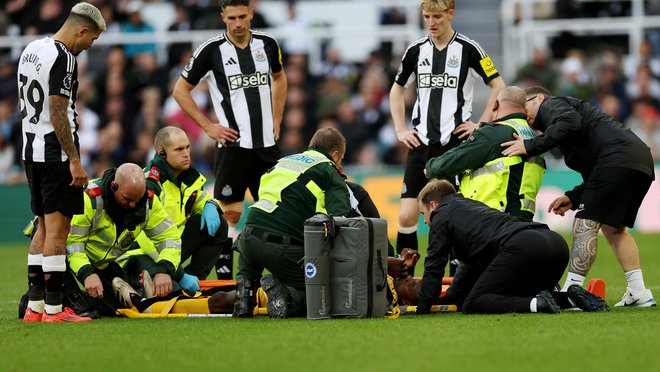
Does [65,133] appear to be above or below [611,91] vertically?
above

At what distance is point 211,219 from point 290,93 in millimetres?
9940

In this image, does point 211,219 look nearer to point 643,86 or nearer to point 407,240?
point 407,240

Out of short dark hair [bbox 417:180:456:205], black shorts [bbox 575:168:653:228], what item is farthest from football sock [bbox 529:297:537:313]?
black shorts [bbox 575:168:653:228]

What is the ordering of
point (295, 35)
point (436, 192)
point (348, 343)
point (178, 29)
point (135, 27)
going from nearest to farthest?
point (348, 343) → point (436, 192) → point (295, 35) → point (178, 29) → point (135, 27)

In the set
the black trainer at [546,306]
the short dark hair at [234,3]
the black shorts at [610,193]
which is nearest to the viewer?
the black trainer at [546,306]

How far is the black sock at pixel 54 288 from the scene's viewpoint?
8.80 meters

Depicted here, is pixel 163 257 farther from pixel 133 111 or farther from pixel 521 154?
pixel 133 111

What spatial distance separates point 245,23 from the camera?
1101 cm

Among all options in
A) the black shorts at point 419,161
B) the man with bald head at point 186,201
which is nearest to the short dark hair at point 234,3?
the man with bald head at point 186,201

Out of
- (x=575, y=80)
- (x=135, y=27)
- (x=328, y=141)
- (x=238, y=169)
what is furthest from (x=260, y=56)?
(x=135, y=27)

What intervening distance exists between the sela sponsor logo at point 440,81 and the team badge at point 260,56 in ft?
5.19

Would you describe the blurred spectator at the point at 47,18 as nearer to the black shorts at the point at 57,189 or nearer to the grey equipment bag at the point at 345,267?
the black shorts at the point at 57,189

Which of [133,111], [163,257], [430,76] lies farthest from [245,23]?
[133,111]

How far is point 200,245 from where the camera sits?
11102mm
